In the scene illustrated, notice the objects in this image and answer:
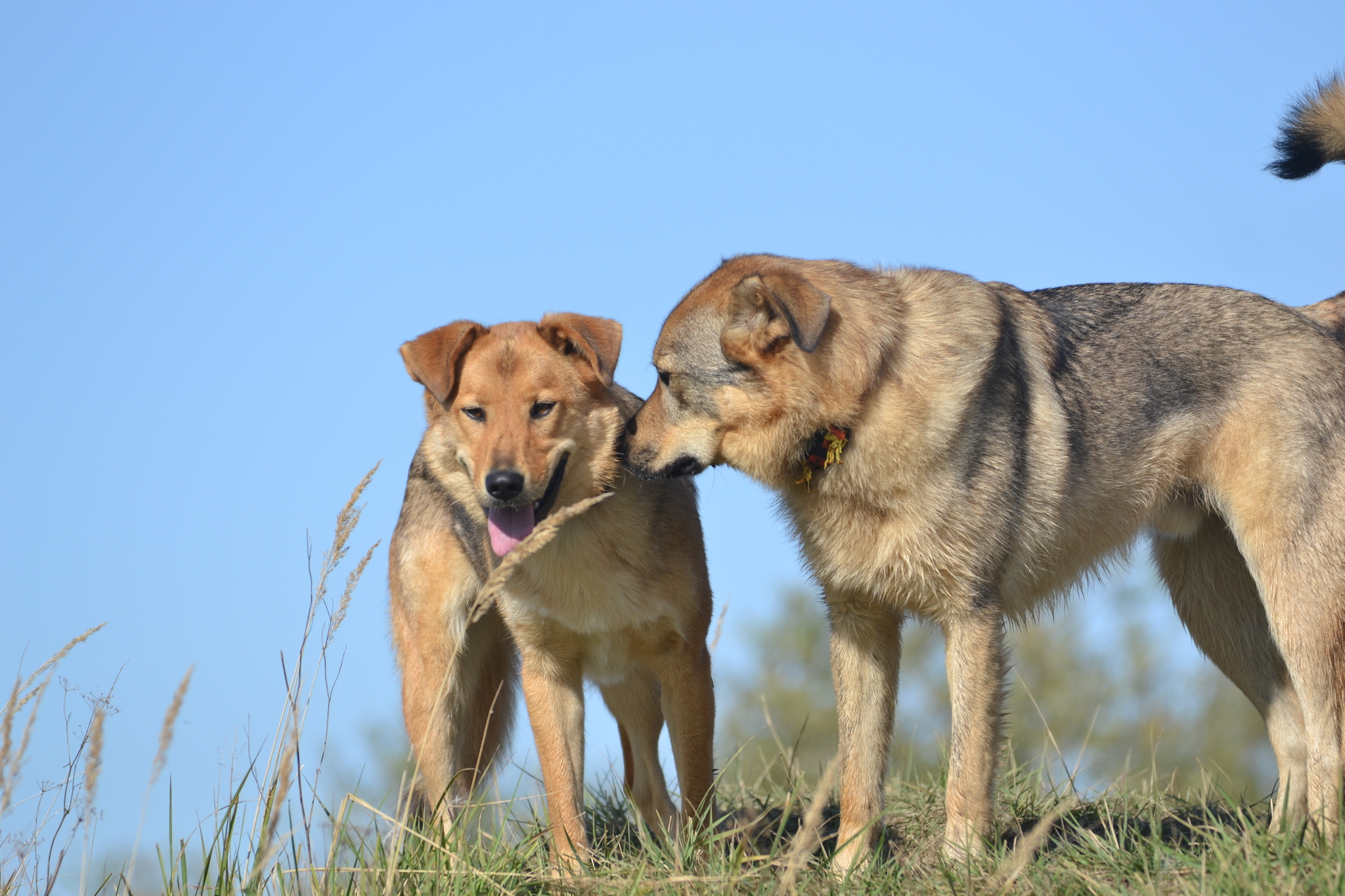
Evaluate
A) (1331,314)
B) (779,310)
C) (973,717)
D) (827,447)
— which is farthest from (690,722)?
(1331,314)

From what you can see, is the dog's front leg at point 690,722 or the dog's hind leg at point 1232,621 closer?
the dog's front leg at point 690,722

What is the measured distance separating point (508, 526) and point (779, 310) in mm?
1618

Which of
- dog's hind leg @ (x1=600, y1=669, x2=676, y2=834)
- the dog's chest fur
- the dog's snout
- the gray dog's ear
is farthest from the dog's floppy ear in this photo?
dog's hind leg @ (x1=600, y1=669, x2=676, y2=834)

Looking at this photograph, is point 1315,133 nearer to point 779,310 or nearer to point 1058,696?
point 779,310

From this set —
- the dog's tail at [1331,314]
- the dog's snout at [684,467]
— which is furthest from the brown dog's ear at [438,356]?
the dog's tail at [1331,314]

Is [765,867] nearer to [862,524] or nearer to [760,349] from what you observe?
[862,524]

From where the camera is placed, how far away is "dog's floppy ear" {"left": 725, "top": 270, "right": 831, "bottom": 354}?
4375mm

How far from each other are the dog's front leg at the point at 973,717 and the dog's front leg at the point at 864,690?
15.1 inches

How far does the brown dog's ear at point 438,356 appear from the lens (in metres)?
5.51

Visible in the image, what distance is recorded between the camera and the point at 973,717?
15.0ft

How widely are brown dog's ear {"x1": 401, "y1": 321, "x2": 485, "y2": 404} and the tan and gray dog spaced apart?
1.06 meters

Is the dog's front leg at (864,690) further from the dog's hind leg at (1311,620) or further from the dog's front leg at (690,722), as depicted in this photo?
the dog's hind leg at (1311,620)

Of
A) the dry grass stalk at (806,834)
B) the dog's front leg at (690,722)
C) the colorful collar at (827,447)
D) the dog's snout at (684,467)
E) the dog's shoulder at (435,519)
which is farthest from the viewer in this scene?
the dog's shoulder at (435,519)

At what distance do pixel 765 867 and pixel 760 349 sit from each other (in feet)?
6.69
